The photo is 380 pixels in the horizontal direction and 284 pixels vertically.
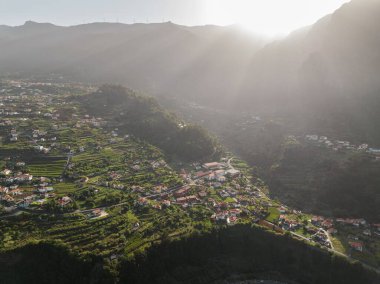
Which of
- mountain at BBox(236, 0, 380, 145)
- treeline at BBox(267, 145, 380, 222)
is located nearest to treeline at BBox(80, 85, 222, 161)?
treeline at BBox(267, 145, 380, 222)

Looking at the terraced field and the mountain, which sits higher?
the mountain

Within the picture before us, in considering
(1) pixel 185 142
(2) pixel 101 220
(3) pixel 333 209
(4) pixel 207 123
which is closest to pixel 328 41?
(4) pixel 207 123

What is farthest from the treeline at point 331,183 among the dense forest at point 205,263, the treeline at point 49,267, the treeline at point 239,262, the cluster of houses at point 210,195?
the treeline at point 49,267

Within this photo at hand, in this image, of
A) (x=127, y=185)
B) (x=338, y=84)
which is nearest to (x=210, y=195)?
(x=127, y=185)

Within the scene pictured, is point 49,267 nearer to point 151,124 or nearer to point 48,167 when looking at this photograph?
point 48,167

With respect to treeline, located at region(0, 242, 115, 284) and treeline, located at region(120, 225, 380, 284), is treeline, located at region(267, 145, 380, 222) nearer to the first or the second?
treeline, located at region(120, 225, 380, 284)

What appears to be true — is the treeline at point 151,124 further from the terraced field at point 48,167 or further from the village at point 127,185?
the terraced field at point 48,167
